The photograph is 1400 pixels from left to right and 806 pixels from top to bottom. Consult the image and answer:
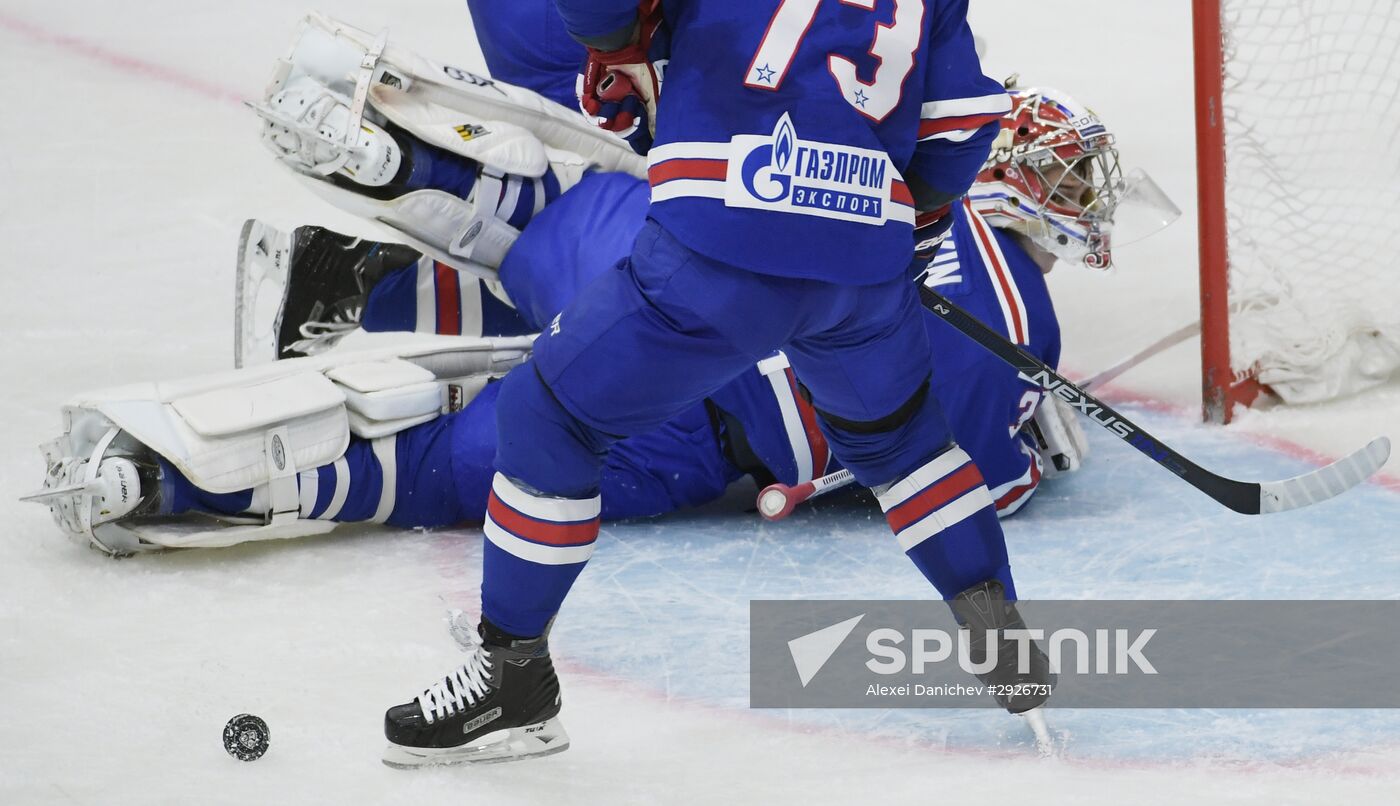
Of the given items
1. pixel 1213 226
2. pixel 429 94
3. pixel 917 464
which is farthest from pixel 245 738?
pixel 1213 226

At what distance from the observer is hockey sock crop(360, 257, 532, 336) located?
3.34 meters

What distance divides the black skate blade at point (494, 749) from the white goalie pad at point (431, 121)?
1292 millimetres

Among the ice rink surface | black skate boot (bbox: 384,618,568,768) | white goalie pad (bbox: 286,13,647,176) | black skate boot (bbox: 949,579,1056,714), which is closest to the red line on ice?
the ice rink surface

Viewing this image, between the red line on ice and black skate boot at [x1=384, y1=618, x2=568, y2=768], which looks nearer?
black skate boot at [x1=384, y1=618, x2=568, y2=768]

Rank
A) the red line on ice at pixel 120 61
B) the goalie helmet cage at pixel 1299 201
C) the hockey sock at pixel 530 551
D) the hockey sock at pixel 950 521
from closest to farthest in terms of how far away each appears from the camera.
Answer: the hockey sock at pixel 530 551 → the hockey sock at pixel 950 521 → the goalie helmet cage at pixel 1299 201 → the red line on ice at pixel 120 61

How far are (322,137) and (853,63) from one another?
1.42 metres

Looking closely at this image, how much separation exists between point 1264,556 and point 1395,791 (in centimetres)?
82

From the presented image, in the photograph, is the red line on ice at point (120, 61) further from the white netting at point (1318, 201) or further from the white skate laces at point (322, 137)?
the white netting at point (1318, 201)

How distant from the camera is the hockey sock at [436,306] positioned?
3.34 m

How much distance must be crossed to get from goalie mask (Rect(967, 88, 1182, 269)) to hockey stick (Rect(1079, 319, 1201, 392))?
0.48 metres

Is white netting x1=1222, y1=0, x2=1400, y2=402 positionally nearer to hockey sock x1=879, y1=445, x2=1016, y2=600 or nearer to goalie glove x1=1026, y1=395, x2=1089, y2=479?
goalie glove x1=1026, y1=395, x2=1089, y2=479

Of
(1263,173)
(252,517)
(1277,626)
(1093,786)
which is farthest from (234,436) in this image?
(1263,173)

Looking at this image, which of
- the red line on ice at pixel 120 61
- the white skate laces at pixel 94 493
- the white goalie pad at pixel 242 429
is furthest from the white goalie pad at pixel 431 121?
the red line on ice at pixel 120 61

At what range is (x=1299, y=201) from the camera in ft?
11.8
